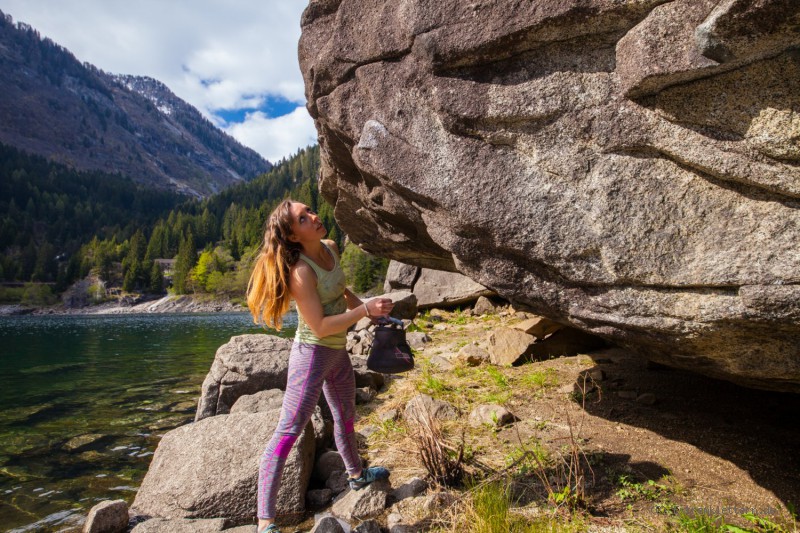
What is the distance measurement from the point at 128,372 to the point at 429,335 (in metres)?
12.3

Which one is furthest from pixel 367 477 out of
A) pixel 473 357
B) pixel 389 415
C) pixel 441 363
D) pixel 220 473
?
pixel 441 363

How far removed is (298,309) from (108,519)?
3148 mm

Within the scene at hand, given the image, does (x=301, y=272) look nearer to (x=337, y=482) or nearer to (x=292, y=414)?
(x=292, y=414)

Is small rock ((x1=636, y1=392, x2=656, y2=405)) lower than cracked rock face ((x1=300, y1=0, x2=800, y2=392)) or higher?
lower

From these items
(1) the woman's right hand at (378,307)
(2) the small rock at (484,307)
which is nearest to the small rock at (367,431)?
(1) the woman's right hand at (378,307)

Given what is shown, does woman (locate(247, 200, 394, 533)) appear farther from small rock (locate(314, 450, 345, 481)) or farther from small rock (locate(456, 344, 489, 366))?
small rock (locate(456, 344, 489, 366))

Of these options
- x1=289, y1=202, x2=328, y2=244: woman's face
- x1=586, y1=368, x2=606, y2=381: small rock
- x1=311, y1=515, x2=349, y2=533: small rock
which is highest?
x1=289, y1=202, x2=328, y2=244: woman's face

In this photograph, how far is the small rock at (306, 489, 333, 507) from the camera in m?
5.19

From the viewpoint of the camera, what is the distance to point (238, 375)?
28.2ft

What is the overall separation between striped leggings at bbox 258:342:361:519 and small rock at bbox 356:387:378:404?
13.4 ft

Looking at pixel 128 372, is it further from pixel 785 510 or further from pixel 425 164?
pixel 785 510

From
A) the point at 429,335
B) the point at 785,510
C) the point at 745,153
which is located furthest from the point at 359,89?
the point at 429,335

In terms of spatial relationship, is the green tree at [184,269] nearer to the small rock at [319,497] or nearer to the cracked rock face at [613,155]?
the small rock at [319,497]

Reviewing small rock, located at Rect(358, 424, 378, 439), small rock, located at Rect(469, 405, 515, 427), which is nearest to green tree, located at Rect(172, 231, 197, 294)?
small rock, located at Rect(358, 424, 378, 439)
